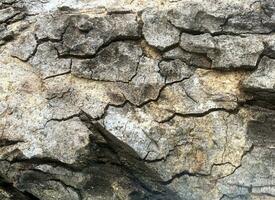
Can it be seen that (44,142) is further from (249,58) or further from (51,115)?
(249,58)

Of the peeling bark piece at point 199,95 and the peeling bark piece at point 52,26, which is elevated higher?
the peeling bark piece at point 52,26

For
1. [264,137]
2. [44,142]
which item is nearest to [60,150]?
[44,142]

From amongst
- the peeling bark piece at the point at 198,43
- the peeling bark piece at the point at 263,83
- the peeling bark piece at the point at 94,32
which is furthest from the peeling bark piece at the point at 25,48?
the peeling bark piece at the point at 263,83

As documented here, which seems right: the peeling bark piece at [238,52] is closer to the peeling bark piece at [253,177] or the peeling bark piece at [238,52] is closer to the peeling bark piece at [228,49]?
the peeling bark piece at [228,49]

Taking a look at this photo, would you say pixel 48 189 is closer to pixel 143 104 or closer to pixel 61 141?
pixel 61 141

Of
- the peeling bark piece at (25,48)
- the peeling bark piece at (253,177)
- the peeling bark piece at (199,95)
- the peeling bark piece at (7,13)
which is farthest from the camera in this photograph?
the peeling bark piece at (7,13)

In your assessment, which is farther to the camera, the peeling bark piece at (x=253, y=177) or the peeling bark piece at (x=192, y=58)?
the peeling bark piece at (x=192, y=58)
